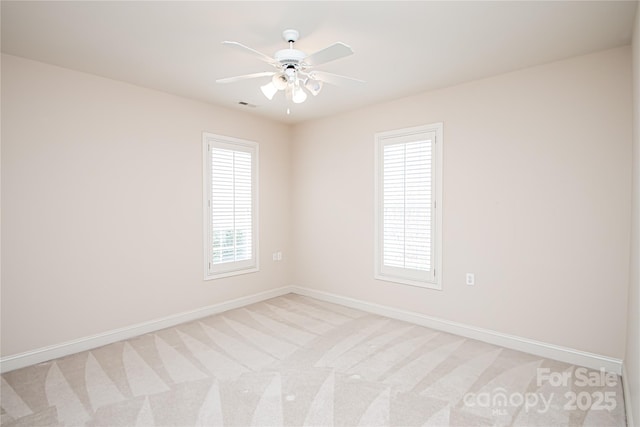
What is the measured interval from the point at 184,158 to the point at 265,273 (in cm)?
201

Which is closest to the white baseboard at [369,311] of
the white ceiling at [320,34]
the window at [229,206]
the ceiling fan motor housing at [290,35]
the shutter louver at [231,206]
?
the window at [229,206]

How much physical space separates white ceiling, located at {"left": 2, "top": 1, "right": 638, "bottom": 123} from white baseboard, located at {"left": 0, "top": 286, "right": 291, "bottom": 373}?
8.44ft

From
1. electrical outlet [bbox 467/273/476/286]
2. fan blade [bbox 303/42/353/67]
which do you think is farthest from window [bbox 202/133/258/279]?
electrical outlet [bbox 467/273/476/286]

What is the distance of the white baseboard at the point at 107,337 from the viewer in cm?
295

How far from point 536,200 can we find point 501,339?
1398 millimetres

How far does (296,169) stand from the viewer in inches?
213

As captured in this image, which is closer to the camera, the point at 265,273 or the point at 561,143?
the point at 561,143

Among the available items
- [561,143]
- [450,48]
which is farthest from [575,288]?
[450,48]

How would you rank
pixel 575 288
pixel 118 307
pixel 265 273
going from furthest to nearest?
pixel 265 273 < pixel 118 307 < pixel 575 288

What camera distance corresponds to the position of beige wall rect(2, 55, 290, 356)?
9.72 ft

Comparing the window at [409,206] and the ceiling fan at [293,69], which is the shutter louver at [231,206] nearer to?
the window at [409,206]

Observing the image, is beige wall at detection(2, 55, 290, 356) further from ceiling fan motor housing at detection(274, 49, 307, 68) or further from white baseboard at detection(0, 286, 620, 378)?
ceiling fan motor housing at detection(274, 49, 307, 68)

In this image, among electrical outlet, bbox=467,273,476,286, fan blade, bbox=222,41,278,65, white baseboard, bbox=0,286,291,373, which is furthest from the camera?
electrical outlet, bbox=467,273,476,286

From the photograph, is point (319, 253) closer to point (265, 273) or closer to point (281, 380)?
point (265, 273)
